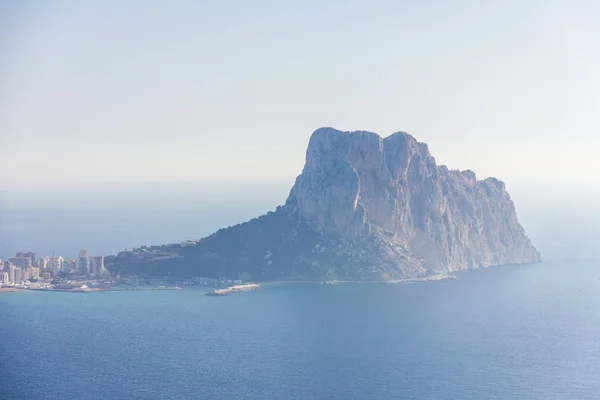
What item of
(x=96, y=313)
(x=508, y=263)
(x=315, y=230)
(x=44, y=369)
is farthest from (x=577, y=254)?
(x=44, y=369)

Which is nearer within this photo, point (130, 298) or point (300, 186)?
point (130, 298)

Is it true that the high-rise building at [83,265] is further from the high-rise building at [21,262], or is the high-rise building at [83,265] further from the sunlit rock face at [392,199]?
the sunlit rock face at [392,199]

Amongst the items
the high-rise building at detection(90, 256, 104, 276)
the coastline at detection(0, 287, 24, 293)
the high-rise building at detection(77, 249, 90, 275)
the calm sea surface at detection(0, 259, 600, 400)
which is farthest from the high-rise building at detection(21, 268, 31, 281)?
the high-rise building at detection(90, 256, 104, 276)

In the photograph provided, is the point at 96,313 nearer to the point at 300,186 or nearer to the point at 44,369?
the point at 44,369

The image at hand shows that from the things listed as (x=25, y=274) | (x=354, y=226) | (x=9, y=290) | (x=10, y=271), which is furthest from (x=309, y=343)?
(x=10, y=271)

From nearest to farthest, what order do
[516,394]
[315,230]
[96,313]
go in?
[516,394] → [96,313] → [315,230]
